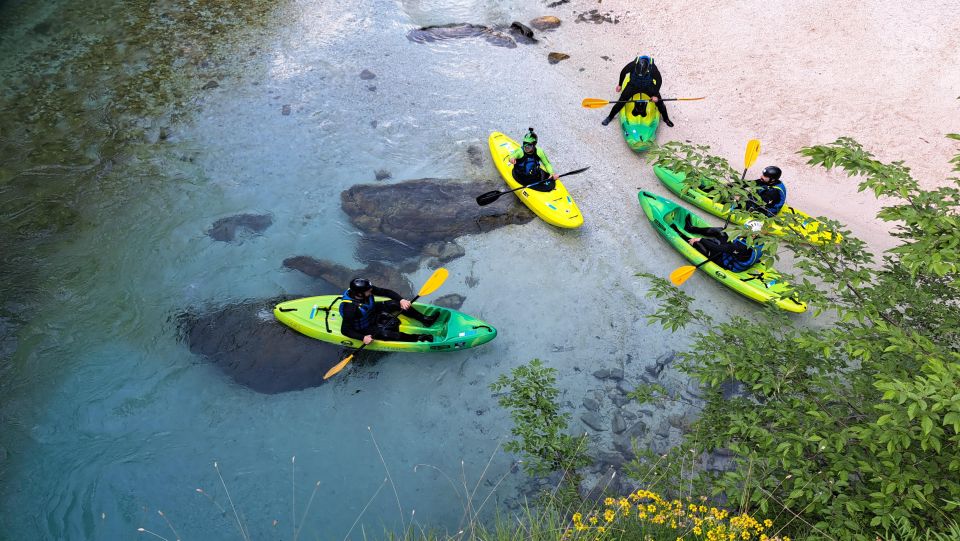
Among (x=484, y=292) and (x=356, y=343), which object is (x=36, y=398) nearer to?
(x=356, y=343)

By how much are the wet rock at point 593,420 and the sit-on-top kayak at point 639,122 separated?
4853 millimetres

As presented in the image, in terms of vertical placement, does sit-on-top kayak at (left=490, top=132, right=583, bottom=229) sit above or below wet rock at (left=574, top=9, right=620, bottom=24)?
below

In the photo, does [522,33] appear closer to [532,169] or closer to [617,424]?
[532,169]

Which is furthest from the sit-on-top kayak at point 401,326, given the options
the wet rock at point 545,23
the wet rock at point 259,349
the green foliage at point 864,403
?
the wet rock at point 545,23

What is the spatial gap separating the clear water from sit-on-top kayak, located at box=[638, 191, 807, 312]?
0.31 meters

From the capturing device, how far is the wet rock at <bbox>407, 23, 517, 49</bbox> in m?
12.1

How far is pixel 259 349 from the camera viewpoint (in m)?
7.30

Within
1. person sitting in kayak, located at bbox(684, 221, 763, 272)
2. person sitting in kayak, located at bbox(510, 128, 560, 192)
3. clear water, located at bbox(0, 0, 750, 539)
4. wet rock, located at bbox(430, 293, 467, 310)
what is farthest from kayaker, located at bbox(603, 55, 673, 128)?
wet rock, located at bbox(430, 293, 467, 310)

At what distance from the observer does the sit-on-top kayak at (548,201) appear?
860 centimetres

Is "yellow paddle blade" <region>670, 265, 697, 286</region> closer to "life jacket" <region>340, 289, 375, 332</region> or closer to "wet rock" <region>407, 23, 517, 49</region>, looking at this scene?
"life jacket" <region>340, 289, 375, 332</region>

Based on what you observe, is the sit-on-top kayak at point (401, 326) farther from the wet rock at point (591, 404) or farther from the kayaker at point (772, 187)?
the kayaker at point (772, 187)

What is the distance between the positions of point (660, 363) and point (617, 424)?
1056mm

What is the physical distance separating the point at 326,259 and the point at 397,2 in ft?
23.8

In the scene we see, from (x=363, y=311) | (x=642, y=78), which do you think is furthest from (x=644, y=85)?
(x=363, y=311)
